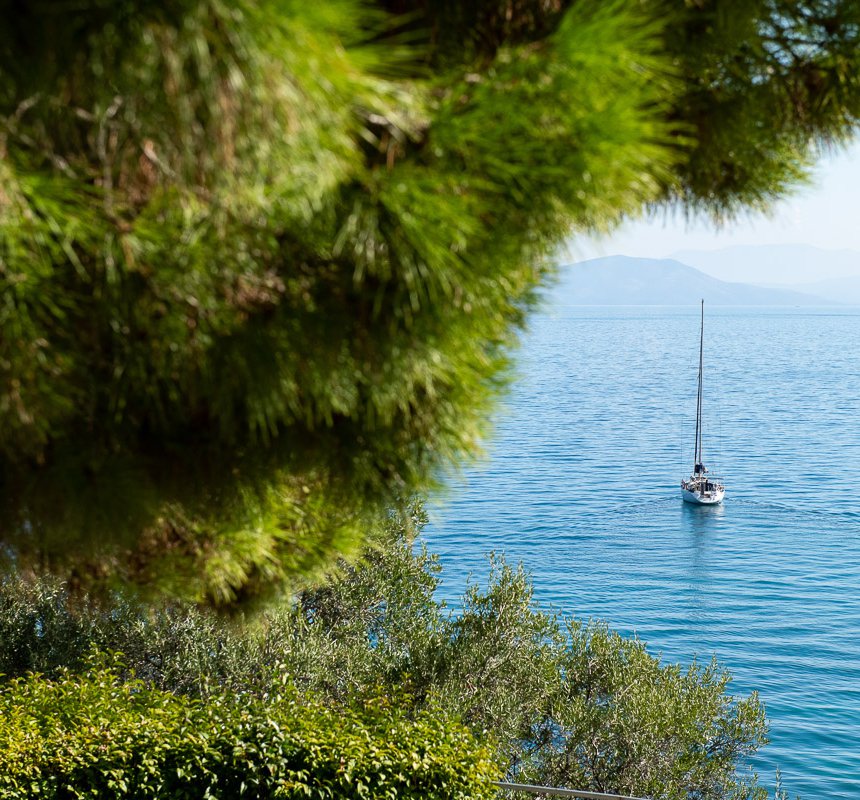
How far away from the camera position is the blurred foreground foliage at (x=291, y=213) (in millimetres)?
1192

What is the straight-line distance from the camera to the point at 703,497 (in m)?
34.6

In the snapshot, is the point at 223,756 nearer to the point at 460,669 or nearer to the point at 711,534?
the point at 460,669

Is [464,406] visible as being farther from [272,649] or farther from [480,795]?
[272,649]

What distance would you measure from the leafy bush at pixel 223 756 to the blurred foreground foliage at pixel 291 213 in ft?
11.8

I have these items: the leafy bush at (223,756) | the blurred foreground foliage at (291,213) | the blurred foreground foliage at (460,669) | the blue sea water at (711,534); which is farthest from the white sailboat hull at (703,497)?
the blurred foreground foliage at (291,213)

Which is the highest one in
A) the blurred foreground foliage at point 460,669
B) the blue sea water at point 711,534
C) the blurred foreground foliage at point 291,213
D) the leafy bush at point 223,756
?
the blurred foreground foliage at point 291,213

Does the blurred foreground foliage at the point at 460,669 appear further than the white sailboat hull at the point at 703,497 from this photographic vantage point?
No

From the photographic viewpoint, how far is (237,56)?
1146 millimetres

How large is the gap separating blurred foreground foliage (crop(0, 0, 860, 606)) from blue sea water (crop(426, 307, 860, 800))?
1.01 feet

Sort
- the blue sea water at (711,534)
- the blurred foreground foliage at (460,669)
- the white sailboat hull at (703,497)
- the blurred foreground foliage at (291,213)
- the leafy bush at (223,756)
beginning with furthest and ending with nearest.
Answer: the white sailboat hull at (703,497) → the blue sea water at (711,534) → the blurred foreground foliage at (460,669) → the leafy bush at (223,756) → the blurred foreground foliage at (291,213)

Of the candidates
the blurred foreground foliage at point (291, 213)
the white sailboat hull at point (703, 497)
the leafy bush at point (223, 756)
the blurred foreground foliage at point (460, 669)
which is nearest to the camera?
the blurred foreground foliage at point (291, 213)

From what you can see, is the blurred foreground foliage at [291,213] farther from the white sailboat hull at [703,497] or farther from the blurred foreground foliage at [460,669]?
the white sailboat hull at [703,497]

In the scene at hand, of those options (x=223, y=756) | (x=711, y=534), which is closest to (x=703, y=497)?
(x=711, y=534)

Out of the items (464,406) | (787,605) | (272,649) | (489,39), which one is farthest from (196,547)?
(787,605)
